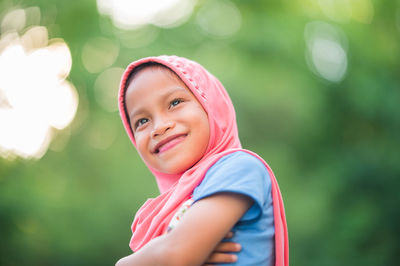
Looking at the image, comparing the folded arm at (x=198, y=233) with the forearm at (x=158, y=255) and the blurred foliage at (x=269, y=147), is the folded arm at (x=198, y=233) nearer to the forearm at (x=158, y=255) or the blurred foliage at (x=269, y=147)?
the forearm at (x=158, y=255)

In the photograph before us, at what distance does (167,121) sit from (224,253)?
531 millimetres

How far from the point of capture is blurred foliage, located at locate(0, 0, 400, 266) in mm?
6562

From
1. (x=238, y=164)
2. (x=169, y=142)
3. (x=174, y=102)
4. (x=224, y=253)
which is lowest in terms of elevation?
(x=224, y=253)

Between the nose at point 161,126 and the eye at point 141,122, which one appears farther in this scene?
the eye at point 141,122

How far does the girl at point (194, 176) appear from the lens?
43.6 inches

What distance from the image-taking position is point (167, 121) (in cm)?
145

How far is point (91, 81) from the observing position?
7.17m

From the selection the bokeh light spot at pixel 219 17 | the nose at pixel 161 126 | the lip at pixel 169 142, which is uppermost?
the bokeh light spot at pixel 219 17

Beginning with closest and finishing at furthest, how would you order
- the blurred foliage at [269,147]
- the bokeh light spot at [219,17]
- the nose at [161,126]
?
the nose at [161,126] → the blurred foliage at [269,147] → the bokeh light spot at [219,17]

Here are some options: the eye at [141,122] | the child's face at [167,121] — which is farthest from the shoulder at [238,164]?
the eye at [141,122]

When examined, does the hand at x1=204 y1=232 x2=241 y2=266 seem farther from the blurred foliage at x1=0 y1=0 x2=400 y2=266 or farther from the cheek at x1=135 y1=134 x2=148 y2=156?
the blurred foliage at x1=0 y1=0 x2=400 y2=266

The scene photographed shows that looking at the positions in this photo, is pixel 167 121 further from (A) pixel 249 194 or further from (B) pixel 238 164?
(A) pixel 249 194

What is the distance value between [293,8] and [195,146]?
6.89 meters

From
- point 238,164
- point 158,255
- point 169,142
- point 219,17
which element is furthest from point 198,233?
point 219,17
